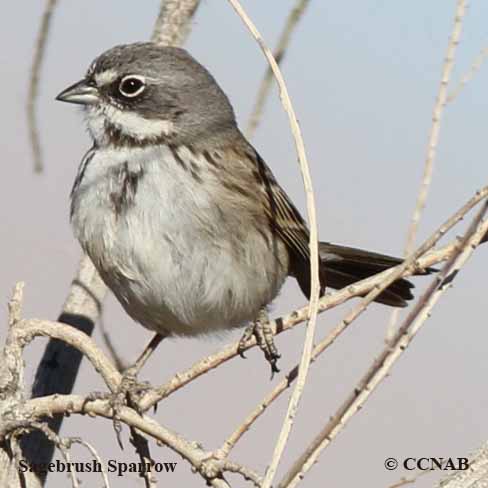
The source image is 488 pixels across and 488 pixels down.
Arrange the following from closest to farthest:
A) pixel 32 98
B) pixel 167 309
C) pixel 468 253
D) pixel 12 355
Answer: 1. pixel 468 253
2. pixel 12 355
3. pixel 32 98
4. pixel 167 309

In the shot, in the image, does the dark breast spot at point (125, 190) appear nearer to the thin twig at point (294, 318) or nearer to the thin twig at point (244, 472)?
the thin twig at point (294, 318)

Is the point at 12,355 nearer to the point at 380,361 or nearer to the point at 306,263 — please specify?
the point at 380,361

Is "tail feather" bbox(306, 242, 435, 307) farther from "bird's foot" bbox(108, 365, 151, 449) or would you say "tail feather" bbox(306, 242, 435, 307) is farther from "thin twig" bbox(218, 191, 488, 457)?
"thin twig" bbox(218, 191, 488, 457)

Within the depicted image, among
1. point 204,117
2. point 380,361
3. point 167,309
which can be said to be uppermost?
point 204,117

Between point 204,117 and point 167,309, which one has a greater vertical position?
point 204,117

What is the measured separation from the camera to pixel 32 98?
9.71 feet

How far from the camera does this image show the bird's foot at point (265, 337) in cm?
337

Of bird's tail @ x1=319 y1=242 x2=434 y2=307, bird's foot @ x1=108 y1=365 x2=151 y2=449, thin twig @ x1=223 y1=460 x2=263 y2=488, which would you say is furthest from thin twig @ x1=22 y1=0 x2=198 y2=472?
thin twig @ x1=223 y1=460 x2=263 y2=488

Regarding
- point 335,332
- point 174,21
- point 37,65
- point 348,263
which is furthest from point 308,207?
point 348,263

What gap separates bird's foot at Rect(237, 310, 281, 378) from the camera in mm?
3373

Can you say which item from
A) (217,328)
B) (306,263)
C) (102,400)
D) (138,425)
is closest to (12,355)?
(102,400)

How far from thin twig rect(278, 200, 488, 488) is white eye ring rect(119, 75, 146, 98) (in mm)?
1834

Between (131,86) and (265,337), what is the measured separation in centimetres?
93

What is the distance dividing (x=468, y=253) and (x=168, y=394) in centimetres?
84
